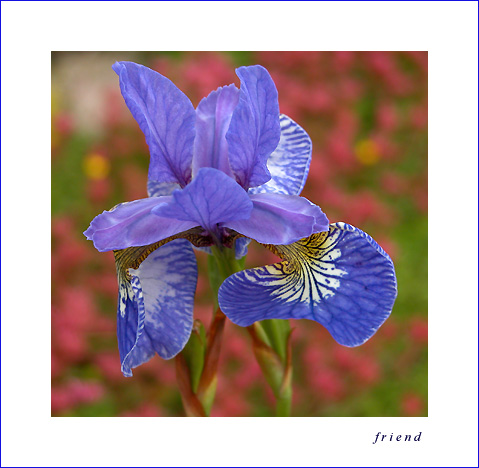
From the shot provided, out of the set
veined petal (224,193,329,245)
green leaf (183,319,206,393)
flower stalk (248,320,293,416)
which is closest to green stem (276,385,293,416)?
flower stalk (248,320,293,416)

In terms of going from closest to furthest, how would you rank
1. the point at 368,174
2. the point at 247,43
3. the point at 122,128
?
the point at 247,43, the point at 122,128, the point at 368,174

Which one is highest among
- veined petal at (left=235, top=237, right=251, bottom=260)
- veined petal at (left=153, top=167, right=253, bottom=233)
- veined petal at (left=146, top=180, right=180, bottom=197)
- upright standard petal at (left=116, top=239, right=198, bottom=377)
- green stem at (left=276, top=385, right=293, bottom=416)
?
veined petal at (left=146, top=180, right=180, bottom=197)

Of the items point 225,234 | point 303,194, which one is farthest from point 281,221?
point 303,194

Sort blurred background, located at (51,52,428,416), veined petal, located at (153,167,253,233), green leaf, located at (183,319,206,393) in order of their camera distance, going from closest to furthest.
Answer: veined petal, located at (153,167,253,233)
green leaf, located at (183,319,206,393)
blurred background, located at (51,52,428,416)

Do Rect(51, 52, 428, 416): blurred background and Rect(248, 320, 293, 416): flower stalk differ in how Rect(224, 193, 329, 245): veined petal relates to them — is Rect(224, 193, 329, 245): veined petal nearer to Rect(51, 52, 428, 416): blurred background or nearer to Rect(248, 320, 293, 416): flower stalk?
Rect(248, 320, 293, 416): flower stalk

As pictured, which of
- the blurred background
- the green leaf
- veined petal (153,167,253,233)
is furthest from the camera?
the blurred background
